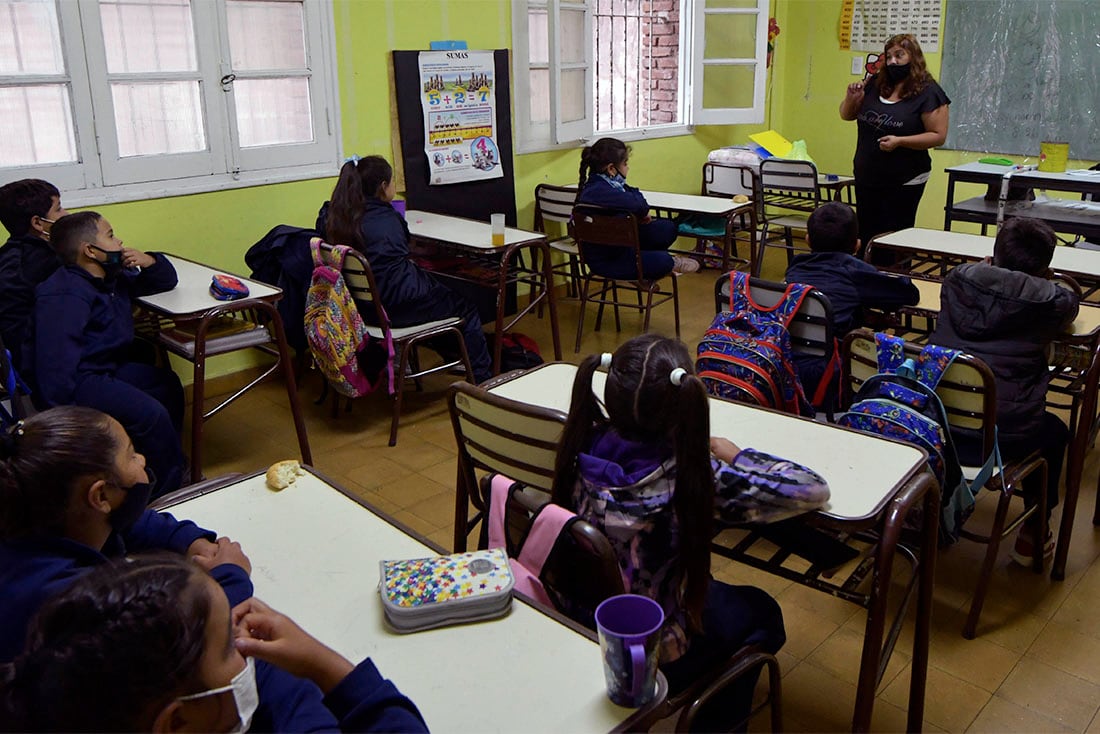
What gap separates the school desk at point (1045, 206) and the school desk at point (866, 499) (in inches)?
117

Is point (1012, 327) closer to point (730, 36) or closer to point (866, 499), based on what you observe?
point (866, 499)

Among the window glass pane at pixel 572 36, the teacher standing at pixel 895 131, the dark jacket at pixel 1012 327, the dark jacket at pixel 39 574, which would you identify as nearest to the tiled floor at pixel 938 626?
the dark jacket at pixel 1012 327

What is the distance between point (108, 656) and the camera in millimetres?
773

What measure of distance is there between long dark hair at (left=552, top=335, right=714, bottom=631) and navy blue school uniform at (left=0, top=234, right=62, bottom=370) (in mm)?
2032

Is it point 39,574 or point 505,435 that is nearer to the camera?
point 39,574

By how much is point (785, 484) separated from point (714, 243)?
4.70 meters

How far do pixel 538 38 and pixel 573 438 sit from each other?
4135 millimetres

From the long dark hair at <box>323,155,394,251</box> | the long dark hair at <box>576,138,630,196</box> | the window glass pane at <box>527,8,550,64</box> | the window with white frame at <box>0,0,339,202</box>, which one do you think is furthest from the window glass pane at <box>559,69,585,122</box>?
the long dark hair at <box>323,155,394,251</box>

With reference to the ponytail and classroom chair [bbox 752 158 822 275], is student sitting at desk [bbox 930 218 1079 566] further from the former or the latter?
classroom chair [bbox 752 158 822 275]

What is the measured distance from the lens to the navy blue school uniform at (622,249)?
14.2 feet

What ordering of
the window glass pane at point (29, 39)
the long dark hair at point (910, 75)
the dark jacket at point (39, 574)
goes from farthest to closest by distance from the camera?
the long dark hair at point (910, 75)
the window glass pane at point (29, 39)
the dark jacket at point (39, 574)

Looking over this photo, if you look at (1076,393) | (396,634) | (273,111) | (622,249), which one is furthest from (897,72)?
(396,634)

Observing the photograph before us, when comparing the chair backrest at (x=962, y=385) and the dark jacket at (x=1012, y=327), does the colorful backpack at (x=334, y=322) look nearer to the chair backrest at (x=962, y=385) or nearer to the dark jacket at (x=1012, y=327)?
the chair backrest at (x=962, y=385)

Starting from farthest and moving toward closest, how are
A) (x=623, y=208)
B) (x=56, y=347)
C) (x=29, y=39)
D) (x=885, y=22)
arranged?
(x=885, y=22) → (x=623, y=208) → (x=29, y=39) → (x=56, y=347)
